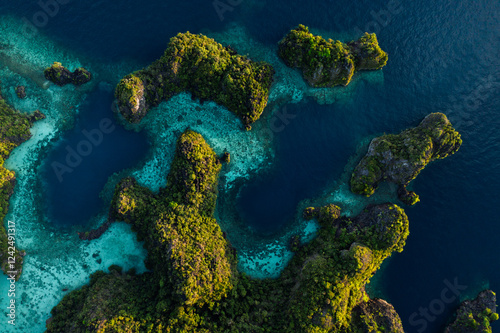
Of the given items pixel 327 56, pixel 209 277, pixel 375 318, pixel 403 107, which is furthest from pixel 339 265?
pixel 327 56

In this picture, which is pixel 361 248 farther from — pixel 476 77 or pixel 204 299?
pixel 476 77

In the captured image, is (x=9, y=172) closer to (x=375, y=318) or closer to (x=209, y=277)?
(x=209, y=277)

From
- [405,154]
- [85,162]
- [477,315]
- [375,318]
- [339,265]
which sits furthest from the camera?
[85,162]

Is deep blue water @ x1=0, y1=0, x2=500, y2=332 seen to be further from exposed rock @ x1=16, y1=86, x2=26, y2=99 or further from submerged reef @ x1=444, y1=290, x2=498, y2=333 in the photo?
exposed rock @ x1=16, y1=86, x2=26, y2=99

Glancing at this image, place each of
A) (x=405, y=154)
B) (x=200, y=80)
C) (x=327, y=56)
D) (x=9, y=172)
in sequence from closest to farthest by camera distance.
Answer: (x=405, y=154), (x=9, y=172), (x=200, y=80), (x=327, y=56)

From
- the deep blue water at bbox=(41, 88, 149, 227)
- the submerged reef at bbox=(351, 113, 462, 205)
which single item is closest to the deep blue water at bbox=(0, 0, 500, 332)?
the deep blue water at bbox=(41, 88, 149, 227)

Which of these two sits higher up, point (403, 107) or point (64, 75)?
point (403, 107)
